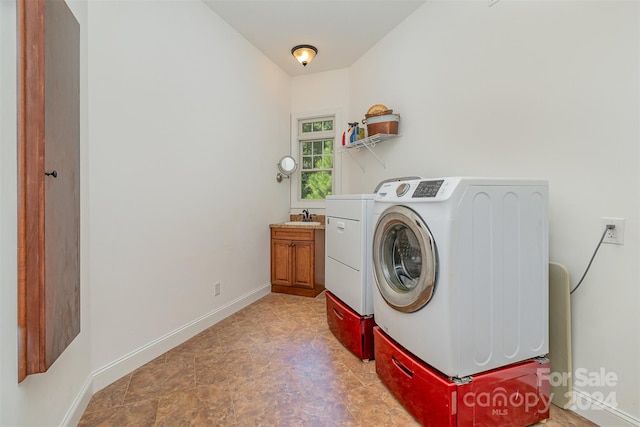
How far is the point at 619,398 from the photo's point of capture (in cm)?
138

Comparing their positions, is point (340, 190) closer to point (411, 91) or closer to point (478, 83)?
point (411, 91)

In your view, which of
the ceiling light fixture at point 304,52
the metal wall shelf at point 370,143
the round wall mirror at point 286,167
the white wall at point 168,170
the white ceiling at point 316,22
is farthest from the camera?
the round wall mirror at point 286,167

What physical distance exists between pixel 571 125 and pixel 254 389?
2.26 m

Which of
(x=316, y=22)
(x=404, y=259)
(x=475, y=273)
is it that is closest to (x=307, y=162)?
(x=316, y=22)

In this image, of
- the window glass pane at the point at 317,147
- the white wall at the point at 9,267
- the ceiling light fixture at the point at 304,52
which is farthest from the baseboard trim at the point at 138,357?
the ceiling light fixture at the point at 304,52

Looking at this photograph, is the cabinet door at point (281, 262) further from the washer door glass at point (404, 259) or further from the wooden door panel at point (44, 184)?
the wooden door panel at point (44, 184)

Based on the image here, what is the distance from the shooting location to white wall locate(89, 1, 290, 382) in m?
1.72

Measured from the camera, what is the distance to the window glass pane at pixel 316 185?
13.2 ft

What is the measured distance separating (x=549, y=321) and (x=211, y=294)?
2433 millimetres

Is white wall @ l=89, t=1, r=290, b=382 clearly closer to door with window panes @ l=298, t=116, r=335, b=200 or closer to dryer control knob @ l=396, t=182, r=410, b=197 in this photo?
door with window panes @ l=298, t=116, r=335, b=200

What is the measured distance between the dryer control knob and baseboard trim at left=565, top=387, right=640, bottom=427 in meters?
1.35

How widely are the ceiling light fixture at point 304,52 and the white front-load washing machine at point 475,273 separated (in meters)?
2.34

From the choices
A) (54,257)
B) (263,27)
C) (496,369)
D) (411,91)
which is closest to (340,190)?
(411,91)

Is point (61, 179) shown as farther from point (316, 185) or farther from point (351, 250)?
point (316, 185)
